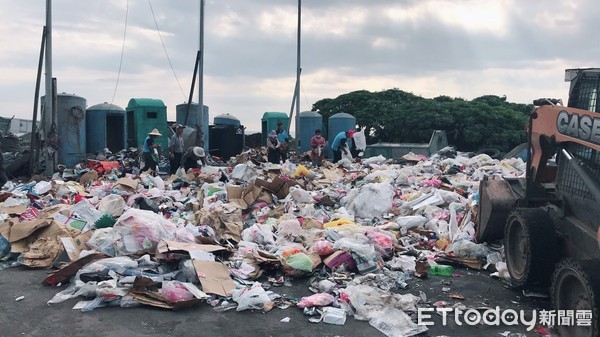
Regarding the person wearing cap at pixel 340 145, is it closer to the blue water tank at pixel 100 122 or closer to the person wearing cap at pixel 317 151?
the person wearing cap at pixel 317 151

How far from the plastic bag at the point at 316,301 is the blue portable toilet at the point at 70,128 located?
12.5m

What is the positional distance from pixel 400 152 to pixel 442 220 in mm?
10162

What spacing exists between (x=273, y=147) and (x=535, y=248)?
1059 cm

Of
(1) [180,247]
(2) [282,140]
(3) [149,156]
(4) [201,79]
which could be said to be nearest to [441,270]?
(1) [180,247]

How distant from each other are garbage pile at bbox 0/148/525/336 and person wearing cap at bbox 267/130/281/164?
16.7 ft

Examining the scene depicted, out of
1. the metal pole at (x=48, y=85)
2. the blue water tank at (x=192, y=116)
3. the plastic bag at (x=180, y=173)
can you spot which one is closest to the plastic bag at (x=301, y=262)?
the plastic bag at (x=180, y=173)

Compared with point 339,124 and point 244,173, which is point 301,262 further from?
point 339,124

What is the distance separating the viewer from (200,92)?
52.6ft

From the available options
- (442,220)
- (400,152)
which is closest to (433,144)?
(400,152)

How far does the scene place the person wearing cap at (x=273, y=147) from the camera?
14.6 meters

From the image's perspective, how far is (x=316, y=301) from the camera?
4.73m

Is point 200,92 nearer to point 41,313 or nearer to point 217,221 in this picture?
point 217,221

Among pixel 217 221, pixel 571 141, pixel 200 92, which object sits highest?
pixel 200 92

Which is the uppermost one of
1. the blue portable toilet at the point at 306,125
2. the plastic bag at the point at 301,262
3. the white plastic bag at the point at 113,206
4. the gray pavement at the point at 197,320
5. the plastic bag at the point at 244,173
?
the blue portable toilet at the point at 306,125
